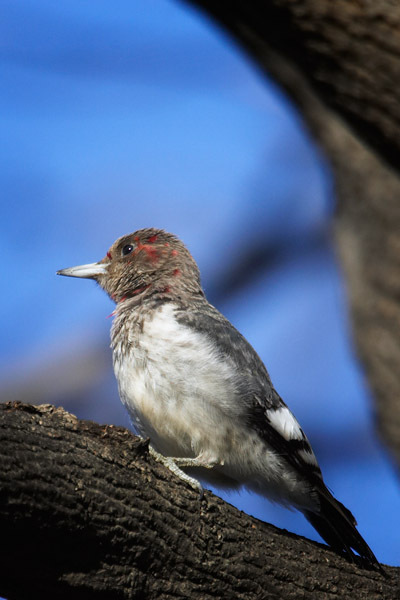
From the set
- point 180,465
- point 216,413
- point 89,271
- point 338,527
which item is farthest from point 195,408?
point 89,271

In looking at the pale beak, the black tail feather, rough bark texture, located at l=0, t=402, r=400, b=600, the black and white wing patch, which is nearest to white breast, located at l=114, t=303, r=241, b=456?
the black and white wing patch

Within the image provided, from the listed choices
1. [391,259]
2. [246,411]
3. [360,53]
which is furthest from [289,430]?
[360,53]

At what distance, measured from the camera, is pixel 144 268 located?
5.21 metres

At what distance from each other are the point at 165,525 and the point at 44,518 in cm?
62

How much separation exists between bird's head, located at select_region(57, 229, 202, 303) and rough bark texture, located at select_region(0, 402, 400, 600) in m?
1.77

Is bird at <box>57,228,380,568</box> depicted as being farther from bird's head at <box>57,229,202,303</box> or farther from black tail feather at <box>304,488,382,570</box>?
bird's head at <box>57,229,202,303</box>

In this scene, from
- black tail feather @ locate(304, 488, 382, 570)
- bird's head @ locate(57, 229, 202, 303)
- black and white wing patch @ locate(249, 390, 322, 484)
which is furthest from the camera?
bird's head @ locate(57, 229, 202, 303)

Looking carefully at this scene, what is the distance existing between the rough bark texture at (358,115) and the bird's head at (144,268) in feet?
4.27

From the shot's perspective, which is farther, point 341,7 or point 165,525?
point 341,7

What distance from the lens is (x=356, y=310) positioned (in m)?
5.69

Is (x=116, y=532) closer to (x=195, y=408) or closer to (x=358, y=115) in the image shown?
(x=195, y=408)

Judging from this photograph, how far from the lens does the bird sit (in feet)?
13.2

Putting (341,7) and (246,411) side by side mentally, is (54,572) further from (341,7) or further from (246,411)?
(341,7)

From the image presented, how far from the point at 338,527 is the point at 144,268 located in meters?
2.13
